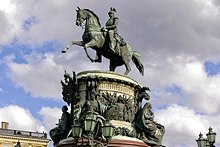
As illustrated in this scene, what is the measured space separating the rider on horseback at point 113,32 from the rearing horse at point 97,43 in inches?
9.2

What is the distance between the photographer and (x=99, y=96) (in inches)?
1146

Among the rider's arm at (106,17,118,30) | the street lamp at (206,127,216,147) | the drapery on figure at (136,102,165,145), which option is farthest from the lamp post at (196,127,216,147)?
the rider's arm at (106,17,118,30)

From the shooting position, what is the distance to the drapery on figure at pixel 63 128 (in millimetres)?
29844

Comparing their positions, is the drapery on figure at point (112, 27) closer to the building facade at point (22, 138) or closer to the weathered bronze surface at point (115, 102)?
the weathered bronze surface at point (115, 102)

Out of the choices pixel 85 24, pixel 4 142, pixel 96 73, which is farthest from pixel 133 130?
pixel 4 142

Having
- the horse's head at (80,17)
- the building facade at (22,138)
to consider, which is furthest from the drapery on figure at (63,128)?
the building facade at (22,138)

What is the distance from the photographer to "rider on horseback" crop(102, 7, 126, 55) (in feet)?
100

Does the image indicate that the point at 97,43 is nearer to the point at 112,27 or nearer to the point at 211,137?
the point at 112,27

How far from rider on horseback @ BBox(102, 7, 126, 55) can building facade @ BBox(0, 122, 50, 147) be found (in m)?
60.5

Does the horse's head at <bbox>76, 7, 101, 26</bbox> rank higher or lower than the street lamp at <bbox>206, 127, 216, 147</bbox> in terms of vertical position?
higher

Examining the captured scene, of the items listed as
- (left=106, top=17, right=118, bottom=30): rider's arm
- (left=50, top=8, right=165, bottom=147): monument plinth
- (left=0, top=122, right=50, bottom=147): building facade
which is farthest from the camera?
(left=0, top=122, right=50, bottom=147): building facade

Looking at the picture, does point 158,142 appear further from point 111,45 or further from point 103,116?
point 111,45

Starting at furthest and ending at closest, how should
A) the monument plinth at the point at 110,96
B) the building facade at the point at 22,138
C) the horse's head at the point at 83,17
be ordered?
the building facade at the point at 22,138 < the horse's head at the point at 83,17 < the monument plinth at the point at 110,96

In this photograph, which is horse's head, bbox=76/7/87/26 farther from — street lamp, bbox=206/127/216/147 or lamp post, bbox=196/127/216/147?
street lamp, bbox=206/127/216/147
